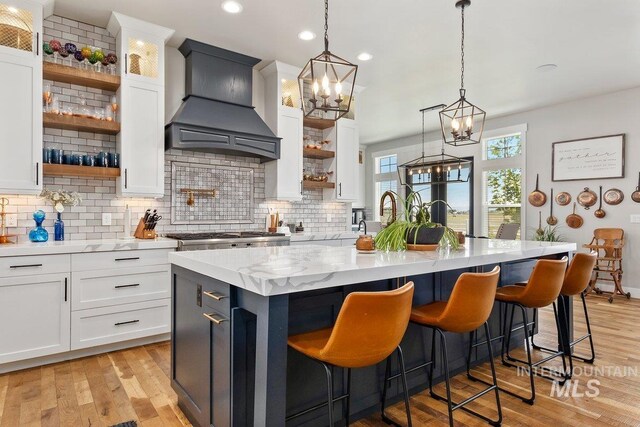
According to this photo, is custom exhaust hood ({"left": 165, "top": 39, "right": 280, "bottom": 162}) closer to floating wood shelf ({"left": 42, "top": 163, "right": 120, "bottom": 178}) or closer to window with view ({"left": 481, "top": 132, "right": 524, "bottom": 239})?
floating wood shelf ({"left": 42, "top": 163, "right": 120, "bottom": 178})

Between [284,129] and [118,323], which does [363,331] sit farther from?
[284,129]

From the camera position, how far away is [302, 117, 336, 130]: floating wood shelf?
500 centimetres

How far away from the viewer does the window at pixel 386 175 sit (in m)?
9.02

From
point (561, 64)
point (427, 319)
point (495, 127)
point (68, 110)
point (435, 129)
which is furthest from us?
point (435, 129)

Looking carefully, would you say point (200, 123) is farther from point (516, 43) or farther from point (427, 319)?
point (516, 43)

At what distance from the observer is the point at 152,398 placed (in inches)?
95.1

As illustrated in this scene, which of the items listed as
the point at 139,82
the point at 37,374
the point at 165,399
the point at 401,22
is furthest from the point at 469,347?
the point at 139,82

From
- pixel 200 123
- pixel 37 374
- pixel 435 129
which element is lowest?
pixel 37 374

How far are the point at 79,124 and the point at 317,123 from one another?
2730 millimetres

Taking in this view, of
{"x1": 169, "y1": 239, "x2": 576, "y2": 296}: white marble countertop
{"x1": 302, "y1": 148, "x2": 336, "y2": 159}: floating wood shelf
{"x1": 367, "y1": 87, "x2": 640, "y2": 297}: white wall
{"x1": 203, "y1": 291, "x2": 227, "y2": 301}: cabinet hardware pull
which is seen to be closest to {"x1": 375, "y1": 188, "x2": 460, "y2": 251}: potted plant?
{"x1": 169, "y1": 239, "x2": 576, "y2": 296}: white marble countertop

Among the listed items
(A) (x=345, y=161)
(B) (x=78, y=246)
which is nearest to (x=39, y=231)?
(B) (x=78, y=246)

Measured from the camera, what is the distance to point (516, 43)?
13.1 feet

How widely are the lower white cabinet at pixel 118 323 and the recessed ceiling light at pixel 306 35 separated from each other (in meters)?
2.85

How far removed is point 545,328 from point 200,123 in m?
4.03
